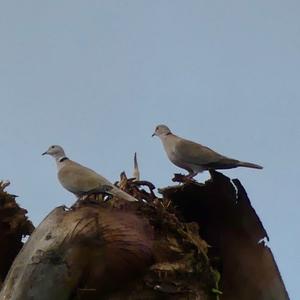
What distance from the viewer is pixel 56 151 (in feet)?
41.5

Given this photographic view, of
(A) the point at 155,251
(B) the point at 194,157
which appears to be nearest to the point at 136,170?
(A) the point at 155,251

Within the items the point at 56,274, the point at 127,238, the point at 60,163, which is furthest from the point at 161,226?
the point at 60,163

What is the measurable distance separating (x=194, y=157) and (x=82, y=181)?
1.91 meters

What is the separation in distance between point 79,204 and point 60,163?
4357 mm

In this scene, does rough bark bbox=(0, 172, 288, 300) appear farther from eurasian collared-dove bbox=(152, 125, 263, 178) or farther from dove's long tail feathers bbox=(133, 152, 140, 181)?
eurasian collared-dove bbox=(152, 125, 263, 178)

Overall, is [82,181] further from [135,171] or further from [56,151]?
[56,151]

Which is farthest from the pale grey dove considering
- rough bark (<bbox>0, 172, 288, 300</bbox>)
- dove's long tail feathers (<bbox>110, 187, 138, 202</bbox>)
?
Result: rough bark (<bbox>0, 172, 288, 300</bbox>)

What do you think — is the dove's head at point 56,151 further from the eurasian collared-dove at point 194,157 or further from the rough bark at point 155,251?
the rough bark at point 155,251

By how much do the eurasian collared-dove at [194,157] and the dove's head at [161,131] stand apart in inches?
29.9

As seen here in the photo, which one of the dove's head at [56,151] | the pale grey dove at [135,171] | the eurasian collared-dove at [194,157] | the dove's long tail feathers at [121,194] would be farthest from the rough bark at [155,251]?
the dove's head at [56,151]

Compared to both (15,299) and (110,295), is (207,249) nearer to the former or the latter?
(110,295)

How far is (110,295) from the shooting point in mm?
6219

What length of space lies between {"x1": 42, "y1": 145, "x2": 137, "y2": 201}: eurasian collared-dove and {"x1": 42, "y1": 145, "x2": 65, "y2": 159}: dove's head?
5.28 feet

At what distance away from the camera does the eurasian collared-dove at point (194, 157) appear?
988 centimetres
